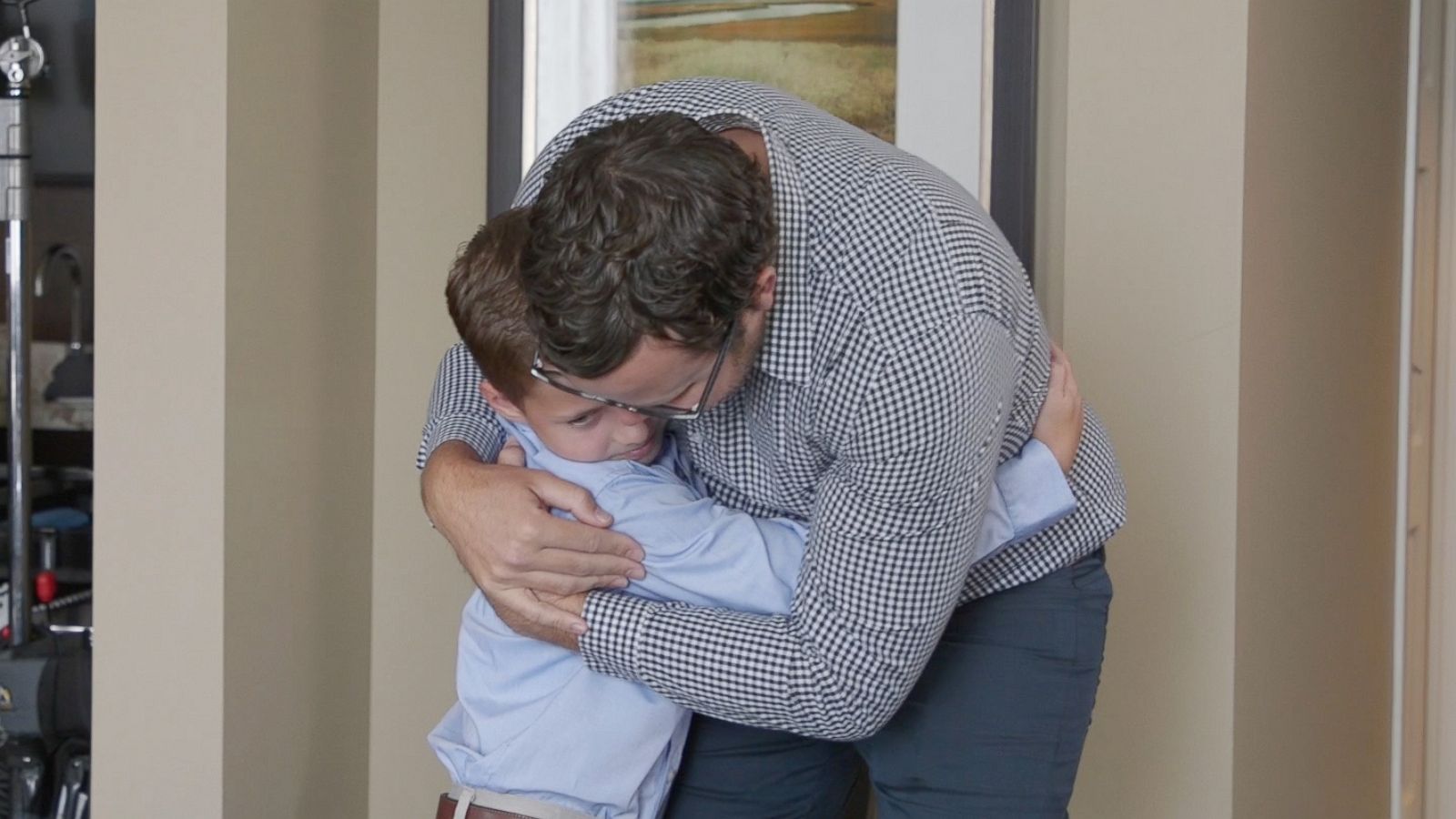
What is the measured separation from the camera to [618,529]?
134 centimetres

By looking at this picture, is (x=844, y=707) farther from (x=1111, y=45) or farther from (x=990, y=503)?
(x=1111, y=45)

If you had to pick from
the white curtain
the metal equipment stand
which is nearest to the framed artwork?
the white curtain

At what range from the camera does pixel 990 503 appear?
130 cm

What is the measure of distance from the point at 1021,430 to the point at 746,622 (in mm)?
313

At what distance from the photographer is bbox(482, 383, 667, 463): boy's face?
4.22 feet

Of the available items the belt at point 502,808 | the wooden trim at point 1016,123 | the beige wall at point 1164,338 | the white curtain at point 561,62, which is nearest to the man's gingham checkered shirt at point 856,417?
the belt at point 502,808

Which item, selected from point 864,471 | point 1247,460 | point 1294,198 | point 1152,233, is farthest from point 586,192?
point 1294,198

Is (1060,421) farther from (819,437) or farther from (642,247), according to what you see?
(642,247)

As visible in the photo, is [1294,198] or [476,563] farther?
[1294,198]

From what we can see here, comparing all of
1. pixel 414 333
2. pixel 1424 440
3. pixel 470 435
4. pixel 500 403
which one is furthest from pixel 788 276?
pixel 1424 440

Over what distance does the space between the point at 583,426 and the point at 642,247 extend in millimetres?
316

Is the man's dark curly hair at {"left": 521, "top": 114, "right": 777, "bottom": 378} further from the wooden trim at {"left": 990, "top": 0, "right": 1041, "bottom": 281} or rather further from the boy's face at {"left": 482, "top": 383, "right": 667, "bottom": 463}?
the wooden trim at {"left": 990, "top": 0, "right": 1041, "bottom": 281}

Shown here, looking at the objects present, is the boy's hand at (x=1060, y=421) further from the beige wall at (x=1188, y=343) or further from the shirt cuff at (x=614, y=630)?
the beige wall at (x=1188, y=343)

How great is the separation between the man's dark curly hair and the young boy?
0.19 meters
